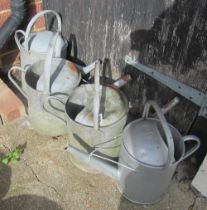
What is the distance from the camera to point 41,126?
2059mm

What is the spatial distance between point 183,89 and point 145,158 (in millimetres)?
505

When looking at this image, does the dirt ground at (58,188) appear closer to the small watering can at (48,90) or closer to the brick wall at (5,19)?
the small watering can at (48,90)

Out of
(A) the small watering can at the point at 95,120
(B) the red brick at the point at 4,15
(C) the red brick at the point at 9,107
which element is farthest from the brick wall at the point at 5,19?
(A) the small watering can at the point at 95,120

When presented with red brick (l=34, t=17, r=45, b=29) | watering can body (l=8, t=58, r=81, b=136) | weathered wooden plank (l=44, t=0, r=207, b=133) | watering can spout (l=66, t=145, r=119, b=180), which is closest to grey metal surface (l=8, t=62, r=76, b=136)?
watering can body (l=8, t=58, r=81, b=136)

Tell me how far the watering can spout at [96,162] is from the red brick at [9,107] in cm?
73

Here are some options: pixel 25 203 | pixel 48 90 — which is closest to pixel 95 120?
pixel 48 90

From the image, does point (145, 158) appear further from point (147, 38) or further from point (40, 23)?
point (40, 23)

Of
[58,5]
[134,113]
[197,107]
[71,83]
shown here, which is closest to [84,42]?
[58,5]

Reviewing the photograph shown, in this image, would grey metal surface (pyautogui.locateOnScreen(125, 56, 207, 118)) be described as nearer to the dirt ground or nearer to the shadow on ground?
the dirt ground

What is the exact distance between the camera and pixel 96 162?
1657mm

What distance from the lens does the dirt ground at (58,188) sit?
1.78m

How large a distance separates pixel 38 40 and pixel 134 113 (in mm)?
922

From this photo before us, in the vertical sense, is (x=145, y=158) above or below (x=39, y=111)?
above

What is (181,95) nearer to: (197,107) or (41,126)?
(197,107)
